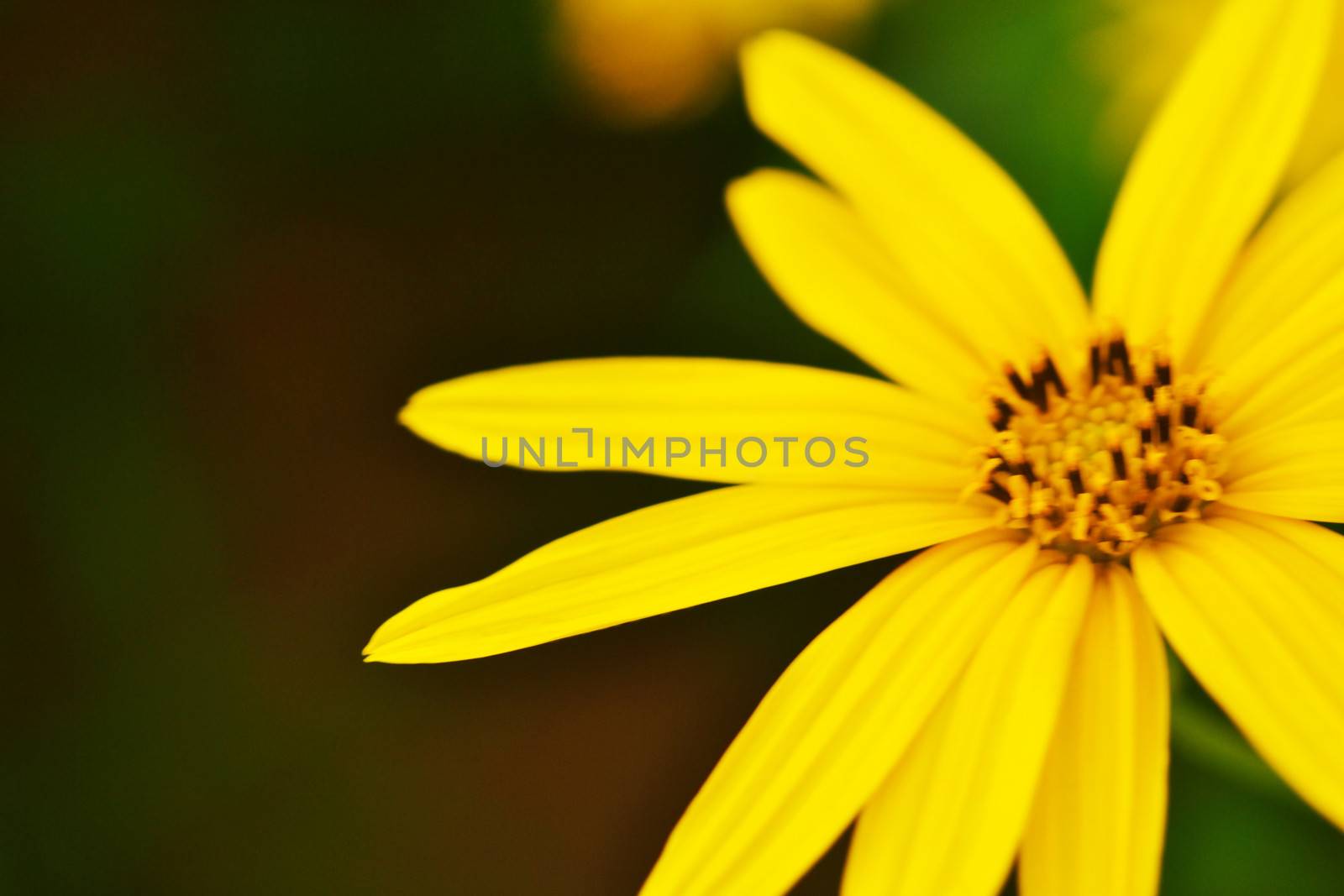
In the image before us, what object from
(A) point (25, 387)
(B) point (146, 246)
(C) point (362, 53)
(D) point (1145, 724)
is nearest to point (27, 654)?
(A) point (25, 387)

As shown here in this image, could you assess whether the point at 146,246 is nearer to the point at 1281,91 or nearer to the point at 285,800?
the point at 285,800

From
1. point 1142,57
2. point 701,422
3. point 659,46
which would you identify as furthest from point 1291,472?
point 659,46

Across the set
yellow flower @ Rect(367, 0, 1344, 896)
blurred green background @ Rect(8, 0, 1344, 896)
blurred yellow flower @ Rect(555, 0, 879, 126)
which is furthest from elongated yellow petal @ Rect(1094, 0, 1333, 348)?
blurred yellow flower @ Rect(555, 0, 879, 126)

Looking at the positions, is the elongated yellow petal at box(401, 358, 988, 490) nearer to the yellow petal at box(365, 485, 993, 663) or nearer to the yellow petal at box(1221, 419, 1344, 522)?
the yellow petal at box(365, 485, 993, 663)

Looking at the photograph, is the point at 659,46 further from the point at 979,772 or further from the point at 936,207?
the point at 979,772

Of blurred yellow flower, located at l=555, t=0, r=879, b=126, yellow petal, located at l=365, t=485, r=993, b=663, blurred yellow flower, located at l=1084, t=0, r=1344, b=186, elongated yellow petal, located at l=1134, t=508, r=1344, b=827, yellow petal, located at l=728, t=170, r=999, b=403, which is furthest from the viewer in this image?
blurred yellow flower, located at l=555, t=0, r=879, b=126
